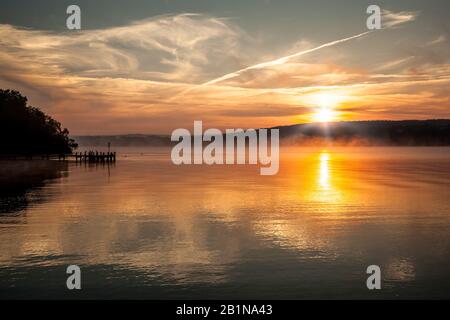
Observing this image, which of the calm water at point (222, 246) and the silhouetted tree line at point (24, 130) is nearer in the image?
the calm water at point (222, 246)

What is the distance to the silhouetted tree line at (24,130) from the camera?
101688mm

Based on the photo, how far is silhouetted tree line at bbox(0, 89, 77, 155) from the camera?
101688 millimetres

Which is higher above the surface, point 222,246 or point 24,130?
point 24,130

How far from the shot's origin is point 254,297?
1563 cm

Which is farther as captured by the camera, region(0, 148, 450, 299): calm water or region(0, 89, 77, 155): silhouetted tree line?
region(0, 89, 77, 155): silhouetted tree line

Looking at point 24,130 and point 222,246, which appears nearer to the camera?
point 222,246

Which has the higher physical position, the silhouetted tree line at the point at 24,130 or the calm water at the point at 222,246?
the silhouetted tree line at the point at 24,130

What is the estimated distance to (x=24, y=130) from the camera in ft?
340

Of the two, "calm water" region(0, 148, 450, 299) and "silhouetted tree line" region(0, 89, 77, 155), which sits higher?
"silhouetted tree line" region(0, 89, 77, 155)
